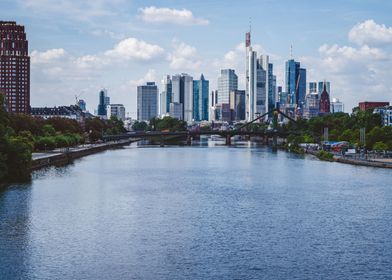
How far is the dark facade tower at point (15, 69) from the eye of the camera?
410 ft

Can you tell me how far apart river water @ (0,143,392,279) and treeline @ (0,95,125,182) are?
6.05 ft

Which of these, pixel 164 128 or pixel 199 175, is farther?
pixel 164 128

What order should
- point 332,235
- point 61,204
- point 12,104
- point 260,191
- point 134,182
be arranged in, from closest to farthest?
point 332,235
point 61,204
point 260,191
point 134,182
point 12,104

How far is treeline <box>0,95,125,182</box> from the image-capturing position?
147ft

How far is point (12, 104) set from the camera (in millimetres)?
125438

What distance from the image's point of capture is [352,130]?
96312 millimetres

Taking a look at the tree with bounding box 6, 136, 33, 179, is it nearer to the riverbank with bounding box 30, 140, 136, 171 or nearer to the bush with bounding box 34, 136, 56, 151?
the riverbank with bounding box 30, 140, 136, 171

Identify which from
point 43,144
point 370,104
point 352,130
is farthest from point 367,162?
point 370,104

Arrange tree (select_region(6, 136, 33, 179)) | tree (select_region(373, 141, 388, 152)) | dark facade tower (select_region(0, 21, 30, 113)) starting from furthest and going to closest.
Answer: dark facade tower (select_region(0, 21, 30, 113)), tree (select_region(373, 141, 388, 152)), tree (select_region(6, 136, 33, 179))

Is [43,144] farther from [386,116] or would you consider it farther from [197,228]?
[386,116]

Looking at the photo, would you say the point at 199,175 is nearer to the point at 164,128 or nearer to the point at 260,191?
the point at 260,191

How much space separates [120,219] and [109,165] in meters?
32.4

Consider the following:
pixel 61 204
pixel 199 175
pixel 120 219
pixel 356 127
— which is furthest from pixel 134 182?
pixel 356 127

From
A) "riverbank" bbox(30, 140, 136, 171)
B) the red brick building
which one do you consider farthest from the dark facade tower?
the red brick building
